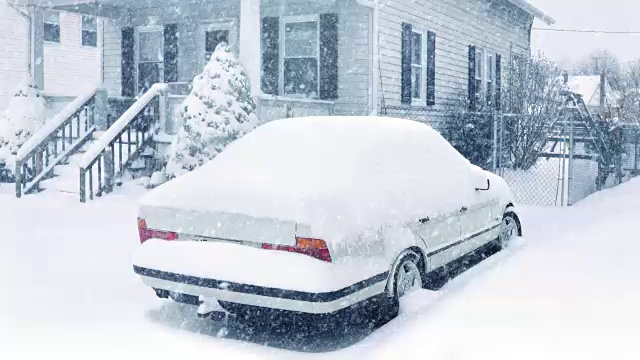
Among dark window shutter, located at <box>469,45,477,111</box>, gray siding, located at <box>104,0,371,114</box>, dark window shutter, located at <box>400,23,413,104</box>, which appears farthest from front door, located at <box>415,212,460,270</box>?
dark window shutter, located at <box>469,45,477,111</box>

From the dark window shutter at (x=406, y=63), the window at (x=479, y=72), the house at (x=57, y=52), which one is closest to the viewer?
the dark window shutter at (x=406, y=63)

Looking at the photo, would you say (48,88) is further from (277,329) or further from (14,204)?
(277,329)

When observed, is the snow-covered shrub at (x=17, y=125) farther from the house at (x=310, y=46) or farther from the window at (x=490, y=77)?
the window at (x=490, y=77)

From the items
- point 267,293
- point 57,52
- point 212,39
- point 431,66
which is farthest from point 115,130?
point 57,52

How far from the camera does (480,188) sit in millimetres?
6805

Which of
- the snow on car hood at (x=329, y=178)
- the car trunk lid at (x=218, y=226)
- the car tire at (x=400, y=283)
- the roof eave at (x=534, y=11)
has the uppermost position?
the roof eave at (x=534, y=11)

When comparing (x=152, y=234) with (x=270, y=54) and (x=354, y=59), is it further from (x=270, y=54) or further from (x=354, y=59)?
(x=270, y=54)

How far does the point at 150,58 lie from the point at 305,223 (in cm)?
1342

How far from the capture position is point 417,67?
16.1m

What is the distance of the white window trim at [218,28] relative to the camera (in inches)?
598

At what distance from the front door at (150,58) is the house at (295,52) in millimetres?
25

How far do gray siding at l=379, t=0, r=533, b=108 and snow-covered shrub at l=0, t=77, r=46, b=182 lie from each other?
736cm

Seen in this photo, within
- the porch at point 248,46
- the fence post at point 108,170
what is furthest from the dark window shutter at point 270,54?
the fence post at point 108,170

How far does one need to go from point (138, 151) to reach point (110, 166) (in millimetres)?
954
